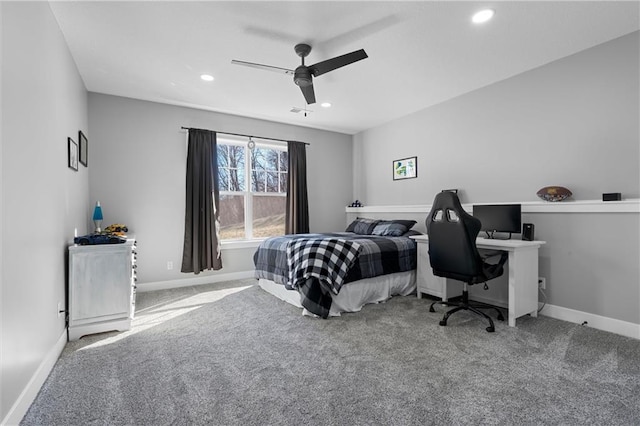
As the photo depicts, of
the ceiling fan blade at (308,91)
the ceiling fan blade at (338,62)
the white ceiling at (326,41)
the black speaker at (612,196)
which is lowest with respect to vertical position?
the black speaker at (612,196)

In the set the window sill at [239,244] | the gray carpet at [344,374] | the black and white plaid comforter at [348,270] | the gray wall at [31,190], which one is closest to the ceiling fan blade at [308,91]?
the black and white plaid comforter at [348,270]

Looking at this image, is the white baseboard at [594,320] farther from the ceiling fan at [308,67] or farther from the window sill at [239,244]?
the window sill at [239,244]

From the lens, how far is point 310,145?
18.2 feet

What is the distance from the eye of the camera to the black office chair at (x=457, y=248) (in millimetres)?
2701

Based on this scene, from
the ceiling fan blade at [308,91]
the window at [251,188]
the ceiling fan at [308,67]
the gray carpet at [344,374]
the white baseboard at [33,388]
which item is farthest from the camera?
the window at [251,188]

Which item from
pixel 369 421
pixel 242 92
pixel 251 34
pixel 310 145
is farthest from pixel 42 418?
pixel 310 145

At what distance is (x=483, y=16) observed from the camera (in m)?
2.40

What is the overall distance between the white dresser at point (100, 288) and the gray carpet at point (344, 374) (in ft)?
0.39

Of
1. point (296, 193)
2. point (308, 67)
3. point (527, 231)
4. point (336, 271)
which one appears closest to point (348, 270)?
point (336, 271)

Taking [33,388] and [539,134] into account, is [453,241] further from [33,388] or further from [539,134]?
[33,388]

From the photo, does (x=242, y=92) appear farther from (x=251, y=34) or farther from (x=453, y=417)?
(x=453, y=417)

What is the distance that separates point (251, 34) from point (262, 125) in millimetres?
2441

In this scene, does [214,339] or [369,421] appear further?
[214,339]

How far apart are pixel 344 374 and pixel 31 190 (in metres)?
2.17
